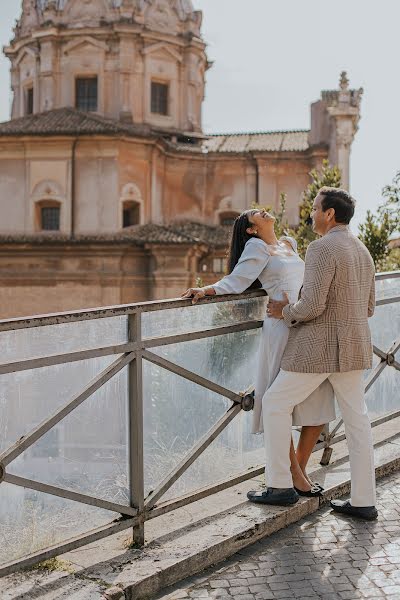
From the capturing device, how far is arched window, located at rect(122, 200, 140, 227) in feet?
98.7

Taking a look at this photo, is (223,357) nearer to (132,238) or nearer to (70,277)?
(132,238)

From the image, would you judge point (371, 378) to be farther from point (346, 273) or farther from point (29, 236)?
point (29, 236)

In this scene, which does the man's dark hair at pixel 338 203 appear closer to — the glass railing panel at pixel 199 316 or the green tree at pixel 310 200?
the glass railing panel at pixel 199 316

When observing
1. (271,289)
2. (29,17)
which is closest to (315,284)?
(271,289)

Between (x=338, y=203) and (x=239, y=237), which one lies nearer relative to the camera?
(x=338, y=203)

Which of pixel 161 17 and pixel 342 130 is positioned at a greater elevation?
pixel 161 17

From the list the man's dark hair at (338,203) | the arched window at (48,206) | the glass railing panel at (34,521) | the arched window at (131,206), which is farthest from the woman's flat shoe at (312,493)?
the arched window at (48,206)

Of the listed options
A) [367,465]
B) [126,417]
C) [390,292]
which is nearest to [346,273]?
[367,465]

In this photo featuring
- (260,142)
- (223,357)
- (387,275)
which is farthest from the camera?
(260,142)

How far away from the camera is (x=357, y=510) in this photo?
445cm

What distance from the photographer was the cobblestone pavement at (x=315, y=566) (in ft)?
11.6

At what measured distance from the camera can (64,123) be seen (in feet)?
96.2

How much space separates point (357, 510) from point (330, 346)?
108cm

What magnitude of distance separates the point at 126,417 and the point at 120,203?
25850 millimetres
